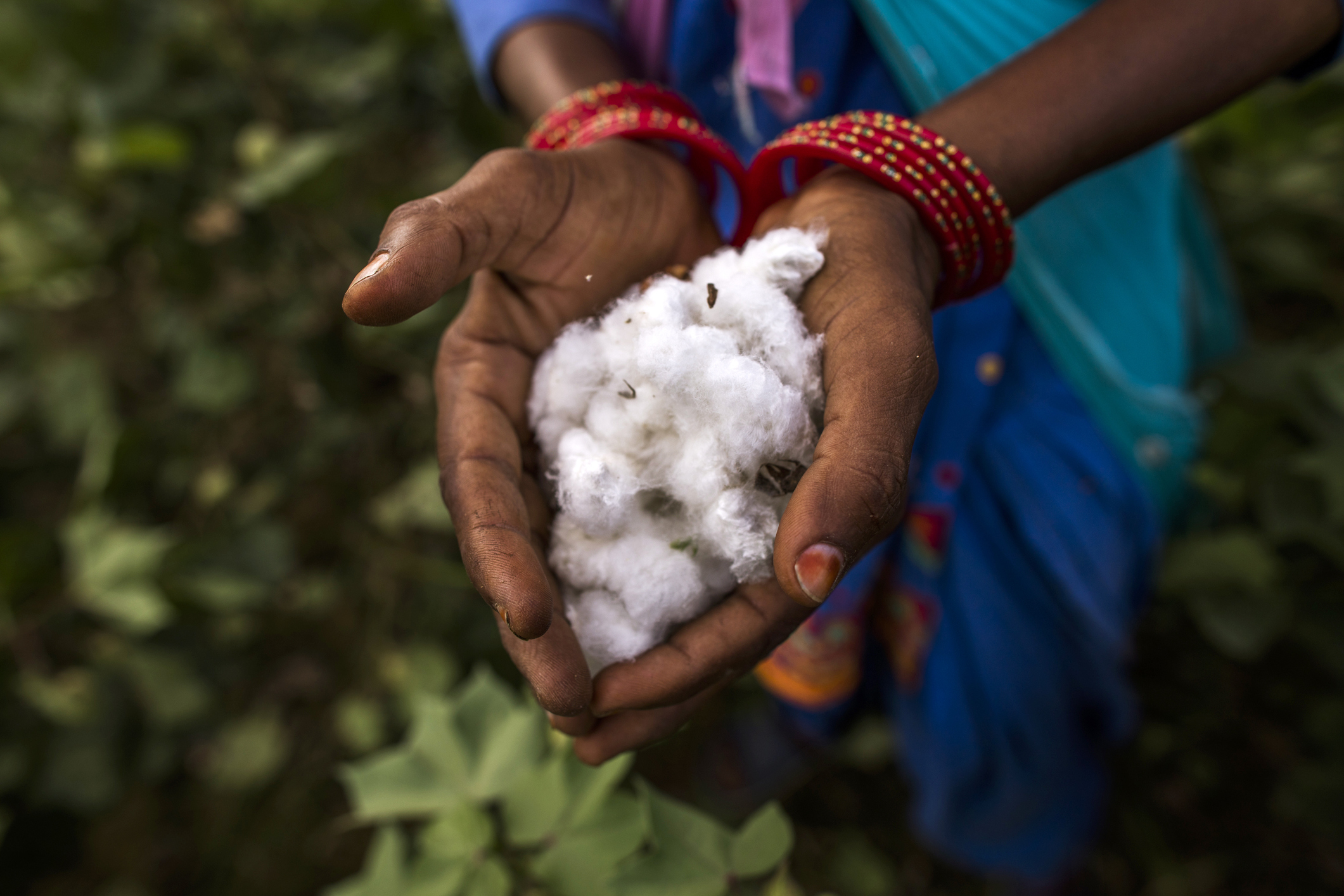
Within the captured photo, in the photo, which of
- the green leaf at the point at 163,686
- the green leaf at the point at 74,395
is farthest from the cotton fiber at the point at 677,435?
the green leaf at the point at 74,395

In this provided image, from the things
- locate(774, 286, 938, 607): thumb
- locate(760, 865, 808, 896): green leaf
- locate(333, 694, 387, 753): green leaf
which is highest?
locate(774, 286, 938, 607): thumb

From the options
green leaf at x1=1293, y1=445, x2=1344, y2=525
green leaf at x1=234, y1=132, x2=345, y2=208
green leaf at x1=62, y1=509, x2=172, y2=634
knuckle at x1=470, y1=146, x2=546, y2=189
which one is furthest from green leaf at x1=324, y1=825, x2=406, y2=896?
green leaf at x1=1293, y1=445, x2=1344, y2=525

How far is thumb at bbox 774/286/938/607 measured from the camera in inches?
22.3

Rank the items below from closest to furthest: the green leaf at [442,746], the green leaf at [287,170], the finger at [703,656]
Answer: the finger at [703,656] → the green leaf at [442,746] → the green leaf at [287,170]

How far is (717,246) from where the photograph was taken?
3.18 feet

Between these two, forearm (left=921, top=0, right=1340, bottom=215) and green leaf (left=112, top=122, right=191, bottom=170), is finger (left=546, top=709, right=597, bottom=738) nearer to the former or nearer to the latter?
forearm (left=921, top=0, right=1340, bottom=215)

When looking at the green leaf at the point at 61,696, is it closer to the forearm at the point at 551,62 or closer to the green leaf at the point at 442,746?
the green leaf at the point at 442,746

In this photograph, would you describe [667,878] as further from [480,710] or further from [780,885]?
[480,710]

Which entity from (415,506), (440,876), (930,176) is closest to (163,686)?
(415,506)

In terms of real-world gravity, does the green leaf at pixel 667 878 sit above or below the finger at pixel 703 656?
below

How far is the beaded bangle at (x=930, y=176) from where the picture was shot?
0.77 metres

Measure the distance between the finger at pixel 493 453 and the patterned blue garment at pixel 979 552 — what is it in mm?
522

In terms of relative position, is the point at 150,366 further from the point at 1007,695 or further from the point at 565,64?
the point at 1007,695

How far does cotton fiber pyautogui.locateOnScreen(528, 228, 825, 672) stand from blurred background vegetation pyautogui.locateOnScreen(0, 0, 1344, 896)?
2.45 feet
